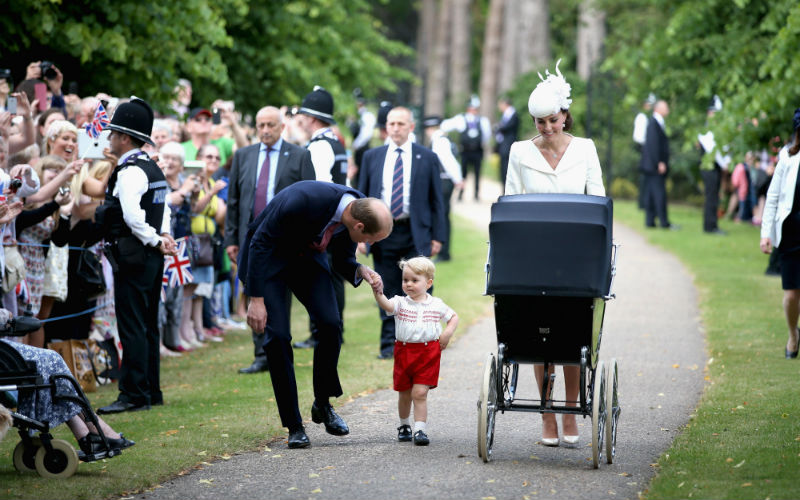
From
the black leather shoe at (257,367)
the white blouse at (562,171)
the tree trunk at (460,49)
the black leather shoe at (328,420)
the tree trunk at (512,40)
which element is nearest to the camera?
the white blouse at (562,171)

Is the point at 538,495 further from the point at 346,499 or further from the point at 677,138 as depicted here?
the point at 677,138

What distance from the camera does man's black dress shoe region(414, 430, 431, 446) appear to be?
318 inches

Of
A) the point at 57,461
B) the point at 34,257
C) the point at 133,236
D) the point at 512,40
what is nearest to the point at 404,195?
the point at 133,236

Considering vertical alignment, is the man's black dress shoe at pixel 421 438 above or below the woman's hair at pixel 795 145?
below

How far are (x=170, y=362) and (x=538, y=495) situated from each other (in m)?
6.27

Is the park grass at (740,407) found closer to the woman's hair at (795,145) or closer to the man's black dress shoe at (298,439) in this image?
the woman's hair at (795,145)

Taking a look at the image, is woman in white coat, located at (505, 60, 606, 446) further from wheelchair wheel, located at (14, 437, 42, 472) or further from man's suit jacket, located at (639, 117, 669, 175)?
man's suit jacket, located at (639, 117, 669, 175)

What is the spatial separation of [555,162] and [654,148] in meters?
17.3

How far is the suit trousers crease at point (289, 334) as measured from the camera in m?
8.10

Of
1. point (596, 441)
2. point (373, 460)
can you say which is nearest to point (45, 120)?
point (373, 460)

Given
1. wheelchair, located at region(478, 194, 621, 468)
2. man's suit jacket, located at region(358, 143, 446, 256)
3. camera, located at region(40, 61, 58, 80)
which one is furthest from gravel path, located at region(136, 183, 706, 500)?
camera, located at region(40, 61, 58, 80)

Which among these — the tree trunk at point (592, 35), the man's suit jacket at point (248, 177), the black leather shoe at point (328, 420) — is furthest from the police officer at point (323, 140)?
the tree trunk at point (592, 35)

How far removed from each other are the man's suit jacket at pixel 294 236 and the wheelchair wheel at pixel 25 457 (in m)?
1.63

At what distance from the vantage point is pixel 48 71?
12656 mm
